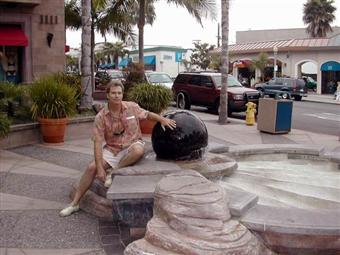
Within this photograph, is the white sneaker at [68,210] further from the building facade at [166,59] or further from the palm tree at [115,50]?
the palm tree at [115,50]

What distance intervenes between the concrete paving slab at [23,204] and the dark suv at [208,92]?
14.5 meters

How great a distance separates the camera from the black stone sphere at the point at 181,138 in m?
6.22

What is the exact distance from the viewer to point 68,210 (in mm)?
5715

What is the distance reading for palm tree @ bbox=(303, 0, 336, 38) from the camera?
60.3m

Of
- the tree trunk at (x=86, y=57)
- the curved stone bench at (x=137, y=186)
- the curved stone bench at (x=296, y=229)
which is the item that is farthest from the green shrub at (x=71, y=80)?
the curved stone bench at (x=296, y=229)

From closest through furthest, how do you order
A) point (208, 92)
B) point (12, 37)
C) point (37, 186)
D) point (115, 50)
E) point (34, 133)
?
point (37, 186) < point (34, 133) < point (12, 37) < point (208, 92) < point (115, 50)

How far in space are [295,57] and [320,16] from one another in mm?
19388

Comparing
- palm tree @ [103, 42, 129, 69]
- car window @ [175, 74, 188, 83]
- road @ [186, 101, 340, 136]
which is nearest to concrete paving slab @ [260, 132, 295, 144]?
road @ [186, 101, 340, 136]

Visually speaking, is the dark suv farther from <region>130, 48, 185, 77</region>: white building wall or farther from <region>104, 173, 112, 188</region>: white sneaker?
<region>130, 48, 185, 77</region>: white building wall

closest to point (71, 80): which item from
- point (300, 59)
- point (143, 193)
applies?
point (143, 193)

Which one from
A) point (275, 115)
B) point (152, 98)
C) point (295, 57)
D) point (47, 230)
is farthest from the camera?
point (295, 57)

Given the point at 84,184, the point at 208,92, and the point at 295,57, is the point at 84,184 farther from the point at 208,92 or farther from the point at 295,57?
the point at 295,57

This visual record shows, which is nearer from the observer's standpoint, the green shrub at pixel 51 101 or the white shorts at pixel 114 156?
the white shorts at pixel 114 156

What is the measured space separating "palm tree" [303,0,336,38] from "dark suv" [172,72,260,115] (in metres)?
41.7
